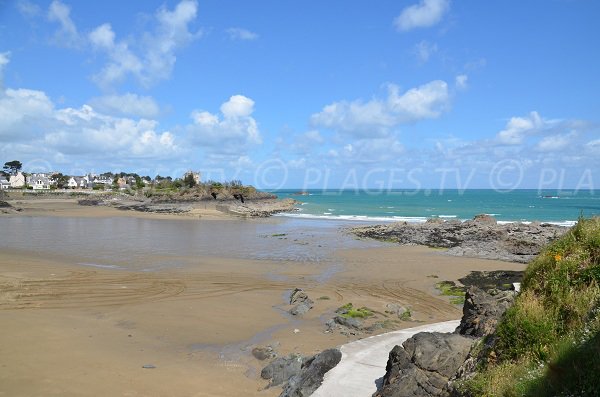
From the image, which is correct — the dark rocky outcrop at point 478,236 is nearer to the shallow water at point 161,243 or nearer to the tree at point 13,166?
the shallow water at point 161,243

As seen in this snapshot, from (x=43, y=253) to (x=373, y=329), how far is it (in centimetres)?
2042

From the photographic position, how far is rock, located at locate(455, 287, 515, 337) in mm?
7238

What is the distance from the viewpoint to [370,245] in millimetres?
32438

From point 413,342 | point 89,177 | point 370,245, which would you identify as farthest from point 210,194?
point 89,177

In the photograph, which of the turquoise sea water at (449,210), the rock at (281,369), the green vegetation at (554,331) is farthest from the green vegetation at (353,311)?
the turquoise sea water at (449,210)

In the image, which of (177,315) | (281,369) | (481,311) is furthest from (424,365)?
(177,315)

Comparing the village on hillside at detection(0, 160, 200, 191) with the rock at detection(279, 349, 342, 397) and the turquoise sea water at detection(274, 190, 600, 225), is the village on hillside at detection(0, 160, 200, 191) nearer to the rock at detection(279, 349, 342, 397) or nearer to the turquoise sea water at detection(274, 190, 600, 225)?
the turquoise sea water at detection(274, 190, 600, 225)

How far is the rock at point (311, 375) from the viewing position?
7246 mm

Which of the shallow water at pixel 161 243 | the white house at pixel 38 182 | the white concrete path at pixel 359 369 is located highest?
the white house at pixel 38 182

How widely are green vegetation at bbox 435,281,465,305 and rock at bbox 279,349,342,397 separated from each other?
913cm

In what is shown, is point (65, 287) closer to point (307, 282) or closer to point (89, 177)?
point (307, 282)

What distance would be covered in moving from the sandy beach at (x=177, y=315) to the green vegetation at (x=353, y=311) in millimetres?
419

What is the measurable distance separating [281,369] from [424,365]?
3463 mm

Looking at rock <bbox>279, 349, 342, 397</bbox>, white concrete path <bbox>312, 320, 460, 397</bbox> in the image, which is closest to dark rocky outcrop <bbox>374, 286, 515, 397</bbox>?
white concrete path <bbox>312, 320, 460, 397</bbox>
